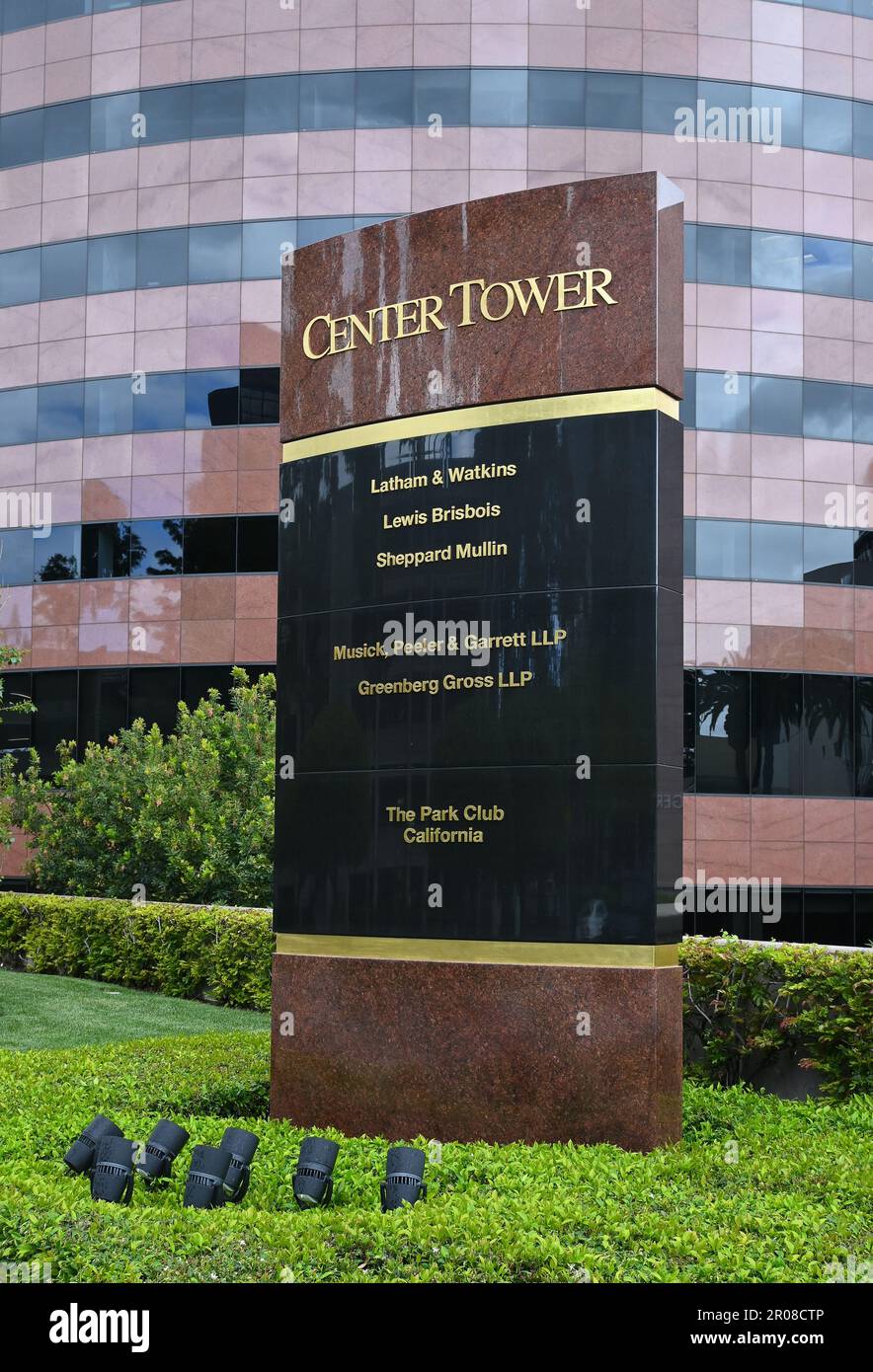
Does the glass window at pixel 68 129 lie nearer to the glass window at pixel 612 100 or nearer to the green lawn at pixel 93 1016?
the glass window at pixel 612 100

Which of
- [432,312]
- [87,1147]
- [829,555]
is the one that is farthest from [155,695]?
[87,1147]

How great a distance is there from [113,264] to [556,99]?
9310 mm

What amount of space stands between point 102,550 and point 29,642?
8.39 ft

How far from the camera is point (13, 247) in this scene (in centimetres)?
2928

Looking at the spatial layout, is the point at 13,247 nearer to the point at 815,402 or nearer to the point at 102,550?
the point at 102,550

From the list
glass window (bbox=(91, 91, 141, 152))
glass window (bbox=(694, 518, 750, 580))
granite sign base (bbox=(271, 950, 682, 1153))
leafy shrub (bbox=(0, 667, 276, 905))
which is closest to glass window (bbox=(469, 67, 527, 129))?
glass window (bbox=(91, 91, 141, 152))

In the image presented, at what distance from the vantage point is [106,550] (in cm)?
2806

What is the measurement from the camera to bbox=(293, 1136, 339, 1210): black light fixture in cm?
624

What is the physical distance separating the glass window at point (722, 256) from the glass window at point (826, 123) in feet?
7.99

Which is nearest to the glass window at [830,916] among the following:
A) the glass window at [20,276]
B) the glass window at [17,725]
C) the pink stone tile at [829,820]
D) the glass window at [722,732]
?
the pink stone tile at [829,820]

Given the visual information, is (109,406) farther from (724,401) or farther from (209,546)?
(724,401)

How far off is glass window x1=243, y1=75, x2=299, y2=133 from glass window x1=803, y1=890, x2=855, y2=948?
711 inches

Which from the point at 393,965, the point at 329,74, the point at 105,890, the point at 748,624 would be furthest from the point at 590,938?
Result: the point at 329,74

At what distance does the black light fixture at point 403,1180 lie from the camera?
20.1 ft
